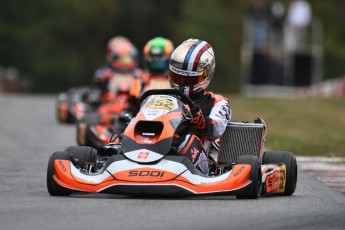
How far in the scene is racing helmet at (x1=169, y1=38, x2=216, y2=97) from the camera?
10922 millimetres

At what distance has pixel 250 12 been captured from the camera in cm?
4522

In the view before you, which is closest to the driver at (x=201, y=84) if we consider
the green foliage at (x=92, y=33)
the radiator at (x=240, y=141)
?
the radiator at (x=240, y=141)

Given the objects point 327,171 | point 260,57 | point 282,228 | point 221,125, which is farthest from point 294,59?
point 282,228

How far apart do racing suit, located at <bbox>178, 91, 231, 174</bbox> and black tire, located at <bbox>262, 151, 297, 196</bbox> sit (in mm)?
468

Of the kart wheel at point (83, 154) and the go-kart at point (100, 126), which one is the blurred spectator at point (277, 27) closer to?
the go-kart at point (100, 126)

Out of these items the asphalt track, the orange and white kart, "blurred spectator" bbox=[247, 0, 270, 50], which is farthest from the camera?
"blurred spectator" bbox=[247, 0, 270, 50]

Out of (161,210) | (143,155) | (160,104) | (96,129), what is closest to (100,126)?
(96,129)

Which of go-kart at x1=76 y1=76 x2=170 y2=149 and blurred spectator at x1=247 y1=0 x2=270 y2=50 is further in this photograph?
blurred spectator at x1=247 y1=0 x2=270 y2=50

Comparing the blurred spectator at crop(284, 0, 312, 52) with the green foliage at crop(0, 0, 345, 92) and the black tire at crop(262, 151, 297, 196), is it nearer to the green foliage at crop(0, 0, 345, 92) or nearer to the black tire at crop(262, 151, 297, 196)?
the green foliage at crop(0, 0, 345, 92)

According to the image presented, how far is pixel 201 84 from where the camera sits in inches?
431

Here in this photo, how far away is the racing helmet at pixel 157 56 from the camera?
17.5 metres

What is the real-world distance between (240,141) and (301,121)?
15.4m

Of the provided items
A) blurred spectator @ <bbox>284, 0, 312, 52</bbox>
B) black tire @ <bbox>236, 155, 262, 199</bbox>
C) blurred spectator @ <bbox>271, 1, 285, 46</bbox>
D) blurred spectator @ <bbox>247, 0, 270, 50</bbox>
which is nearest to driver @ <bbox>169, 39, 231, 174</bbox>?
black tire @ <bbox>236, 155, 262, 199</bbox>

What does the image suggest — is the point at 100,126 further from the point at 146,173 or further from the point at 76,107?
the point at 146,173
